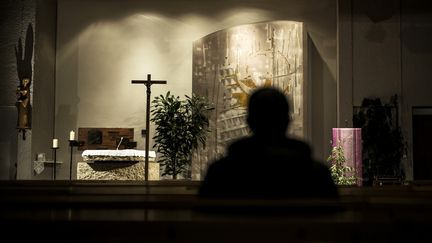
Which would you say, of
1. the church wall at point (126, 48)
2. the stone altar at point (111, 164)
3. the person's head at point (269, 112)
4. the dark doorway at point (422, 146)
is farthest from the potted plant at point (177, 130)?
the person's head at point (269, 112)

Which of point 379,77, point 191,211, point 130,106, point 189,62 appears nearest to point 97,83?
point 130,106

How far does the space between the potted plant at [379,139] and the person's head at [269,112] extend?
8413 mm

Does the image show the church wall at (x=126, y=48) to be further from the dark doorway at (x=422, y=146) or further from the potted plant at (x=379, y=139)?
the dark doorway at (x=422, y=146)

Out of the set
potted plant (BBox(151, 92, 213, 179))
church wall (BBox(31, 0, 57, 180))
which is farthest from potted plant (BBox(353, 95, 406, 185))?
church wall (BBox(31, 0, 57, 180))

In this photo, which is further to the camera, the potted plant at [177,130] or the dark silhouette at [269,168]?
the potted plant at [177,130]

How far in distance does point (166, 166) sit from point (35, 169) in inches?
85.8

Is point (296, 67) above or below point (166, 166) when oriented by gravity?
above

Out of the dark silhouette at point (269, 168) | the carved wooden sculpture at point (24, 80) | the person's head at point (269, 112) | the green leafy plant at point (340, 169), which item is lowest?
the green leafy plant at point (340, 169)

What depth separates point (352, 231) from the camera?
129 cm

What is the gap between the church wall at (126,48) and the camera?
11.1m

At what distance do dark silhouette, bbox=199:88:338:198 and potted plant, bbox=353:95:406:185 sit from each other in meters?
8.43

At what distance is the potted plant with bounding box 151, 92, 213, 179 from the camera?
9.98 metres

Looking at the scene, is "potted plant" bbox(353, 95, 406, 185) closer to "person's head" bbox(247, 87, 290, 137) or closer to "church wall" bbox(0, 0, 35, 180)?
"church wall" bbox(0, 0, 35, 180)

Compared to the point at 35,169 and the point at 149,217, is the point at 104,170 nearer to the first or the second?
the point at 35,169
